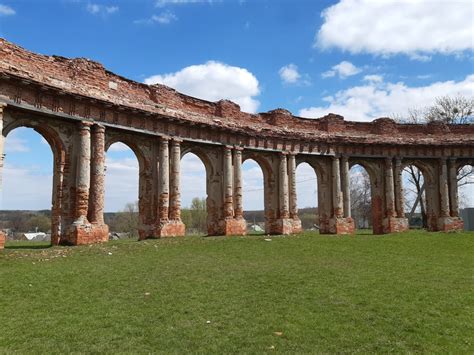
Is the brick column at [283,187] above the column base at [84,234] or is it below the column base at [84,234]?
above

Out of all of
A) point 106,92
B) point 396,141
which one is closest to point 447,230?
point 396,141

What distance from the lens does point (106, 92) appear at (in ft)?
59.6

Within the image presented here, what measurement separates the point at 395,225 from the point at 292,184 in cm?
784

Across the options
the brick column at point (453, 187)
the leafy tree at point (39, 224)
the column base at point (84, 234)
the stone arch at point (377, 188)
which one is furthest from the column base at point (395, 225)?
the leafy tree at point (39, 224)

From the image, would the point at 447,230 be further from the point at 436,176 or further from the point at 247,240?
the point at 247,240

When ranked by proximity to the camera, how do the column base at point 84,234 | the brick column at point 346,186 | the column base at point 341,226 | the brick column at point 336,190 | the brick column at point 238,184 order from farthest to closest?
the brick column at point 346,186, the brick column at point 336,190, the column base at point 341,226, the brick column at point 238,184, the column base at point 84,234

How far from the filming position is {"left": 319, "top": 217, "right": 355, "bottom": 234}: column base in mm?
26203

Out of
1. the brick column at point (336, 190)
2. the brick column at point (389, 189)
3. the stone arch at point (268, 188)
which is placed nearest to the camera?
the stone arch at point (268, 188)

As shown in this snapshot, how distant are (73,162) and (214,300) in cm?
1165

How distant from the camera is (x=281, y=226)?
2459 centimetres

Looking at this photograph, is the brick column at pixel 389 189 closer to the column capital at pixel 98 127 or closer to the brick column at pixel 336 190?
the brick column at pixel 336 190

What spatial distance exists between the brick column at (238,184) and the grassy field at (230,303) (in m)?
8.90

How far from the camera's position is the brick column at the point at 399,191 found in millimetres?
28109

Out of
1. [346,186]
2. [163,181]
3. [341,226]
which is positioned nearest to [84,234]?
[163,181]
